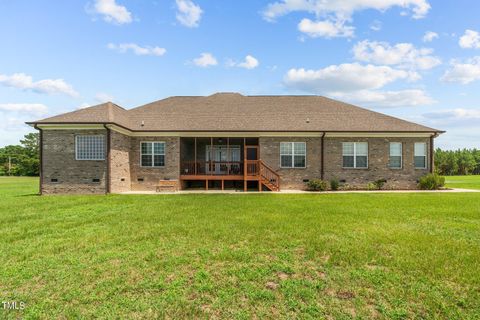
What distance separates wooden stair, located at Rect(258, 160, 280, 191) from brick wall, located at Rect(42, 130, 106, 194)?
913 cm

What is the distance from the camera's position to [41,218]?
8812 millimetres

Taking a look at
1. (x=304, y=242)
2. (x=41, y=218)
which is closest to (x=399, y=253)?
(x=304, y=242)

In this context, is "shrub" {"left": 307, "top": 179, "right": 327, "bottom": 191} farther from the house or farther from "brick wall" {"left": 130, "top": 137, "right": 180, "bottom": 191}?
"brick wall" {"left": 130, "top": 137, "right": 180, "bottom": 191}

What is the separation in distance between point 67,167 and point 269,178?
460 inches

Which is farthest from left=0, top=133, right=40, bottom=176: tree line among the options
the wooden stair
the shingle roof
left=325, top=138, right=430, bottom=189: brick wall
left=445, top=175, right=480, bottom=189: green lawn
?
left=445, top=175, right=480, bottom=189: green lawn

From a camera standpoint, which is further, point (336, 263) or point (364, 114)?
point (364, 114)

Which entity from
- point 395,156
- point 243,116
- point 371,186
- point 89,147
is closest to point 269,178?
point 243,116

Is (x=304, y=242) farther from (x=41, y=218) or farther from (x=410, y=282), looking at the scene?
(x=41, y=218)

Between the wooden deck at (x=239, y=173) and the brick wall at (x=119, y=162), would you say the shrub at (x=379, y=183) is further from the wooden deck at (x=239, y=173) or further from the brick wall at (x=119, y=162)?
the brick wall at (x=119, y=162)

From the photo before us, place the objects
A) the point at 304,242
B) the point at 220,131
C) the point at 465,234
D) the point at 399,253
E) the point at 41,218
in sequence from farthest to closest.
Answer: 1. the point at 220,131
2. the point at 41,218
3. the point at 465,234
4. the point at 304,242
5. the point at 399,253

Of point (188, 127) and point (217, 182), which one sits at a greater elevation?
point (188, 127)

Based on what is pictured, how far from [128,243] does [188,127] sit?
12.9 metres

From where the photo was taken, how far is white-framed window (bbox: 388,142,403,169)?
18.5 m

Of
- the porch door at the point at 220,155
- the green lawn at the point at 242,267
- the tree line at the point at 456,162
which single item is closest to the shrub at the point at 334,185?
the porch door at the point at 220,155
